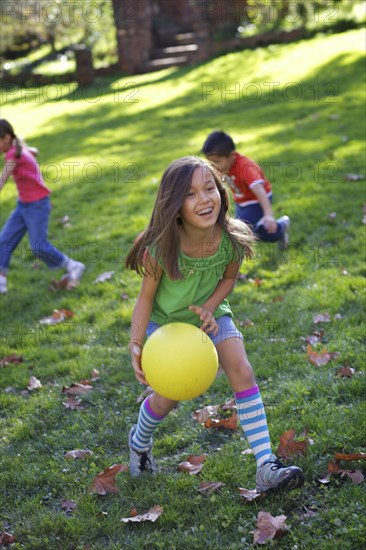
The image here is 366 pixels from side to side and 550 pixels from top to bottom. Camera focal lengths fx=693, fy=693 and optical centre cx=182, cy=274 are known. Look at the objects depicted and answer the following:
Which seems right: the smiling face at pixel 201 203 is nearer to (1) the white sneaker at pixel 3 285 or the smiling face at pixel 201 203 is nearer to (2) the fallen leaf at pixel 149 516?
(2) the fallen leaf at pixel 149 516

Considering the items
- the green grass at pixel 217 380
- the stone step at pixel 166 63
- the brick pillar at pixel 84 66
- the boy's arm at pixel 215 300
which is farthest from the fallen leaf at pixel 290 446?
the brick pillar at pixel 84 66

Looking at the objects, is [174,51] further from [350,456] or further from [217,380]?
[350,456]

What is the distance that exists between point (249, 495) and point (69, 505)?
2.79 ft

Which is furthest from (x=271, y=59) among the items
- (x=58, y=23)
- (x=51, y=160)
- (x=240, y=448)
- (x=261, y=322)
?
(x=240, y=448)

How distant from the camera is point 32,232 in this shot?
6379 mm

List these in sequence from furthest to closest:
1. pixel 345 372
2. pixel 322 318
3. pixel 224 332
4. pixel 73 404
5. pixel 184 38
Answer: pixel 184 38
pixel 322 318
pixel 73 404
pixel 345 372
pixel 224 332

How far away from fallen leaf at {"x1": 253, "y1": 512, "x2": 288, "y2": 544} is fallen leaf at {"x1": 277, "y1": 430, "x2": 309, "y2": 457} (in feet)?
1.62

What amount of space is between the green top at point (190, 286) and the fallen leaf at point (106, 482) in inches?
30.7

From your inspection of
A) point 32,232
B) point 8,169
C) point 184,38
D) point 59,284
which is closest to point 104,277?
point 59,284

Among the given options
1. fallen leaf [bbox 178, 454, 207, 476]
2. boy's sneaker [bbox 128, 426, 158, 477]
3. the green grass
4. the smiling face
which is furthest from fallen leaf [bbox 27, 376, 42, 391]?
the smiling face

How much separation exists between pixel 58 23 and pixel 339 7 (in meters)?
10.3

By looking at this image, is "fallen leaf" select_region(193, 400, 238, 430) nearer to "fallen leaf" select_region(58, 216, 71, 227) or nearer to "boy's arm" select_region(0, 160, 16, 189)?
"boy's arm" select_region(0, 160, 16, 189)

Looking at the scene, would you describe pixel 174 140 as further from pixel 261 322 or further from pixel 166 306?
pixel 166 306

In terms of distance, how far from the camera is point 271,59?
51.8 feet
